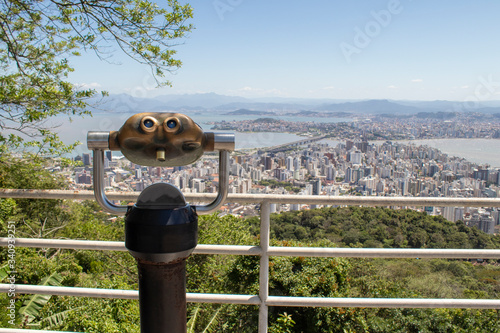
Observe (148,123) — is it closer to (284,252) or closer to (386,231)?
(284,252)

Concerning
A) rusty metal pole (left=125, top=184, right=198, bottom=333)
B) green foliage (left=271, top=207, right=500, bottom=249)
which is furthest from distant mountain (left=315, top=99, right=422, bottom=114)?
rusty metal pole (left=125, top=184, right=198, bottom=333)

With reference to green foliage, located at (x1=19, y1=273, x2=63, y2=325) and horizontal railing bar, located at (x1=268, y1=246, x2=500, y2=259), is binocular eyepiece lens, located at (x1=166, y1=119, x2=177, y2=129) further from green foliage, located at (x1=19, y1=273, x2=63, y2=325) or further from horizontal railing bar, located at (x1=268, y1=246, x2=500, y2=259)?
green foliage, located at (x1=19, y1=273, x2=63, y2=325)

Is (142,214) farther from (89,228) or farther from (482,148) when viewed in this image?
(482,148)

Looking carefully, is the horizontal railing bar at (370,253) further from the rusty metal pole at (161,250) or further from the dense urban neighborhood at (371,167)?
the dense urban neighborhood at (371,167)

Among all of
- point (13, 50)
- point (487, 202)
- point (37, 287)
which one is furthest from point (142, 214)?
point (13, 50)

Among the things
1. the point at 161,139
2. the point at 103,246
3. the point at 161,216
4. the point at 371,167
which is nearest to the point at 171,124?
the point at 161,139

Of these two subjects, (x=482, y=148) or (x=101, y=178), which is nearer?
(x=101, y=178)

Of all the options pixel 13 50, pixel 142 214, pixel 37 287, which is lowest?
pixel 37 287

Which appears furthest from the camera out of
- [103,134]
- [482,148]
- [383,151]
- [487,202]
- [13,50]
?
[383,151]
